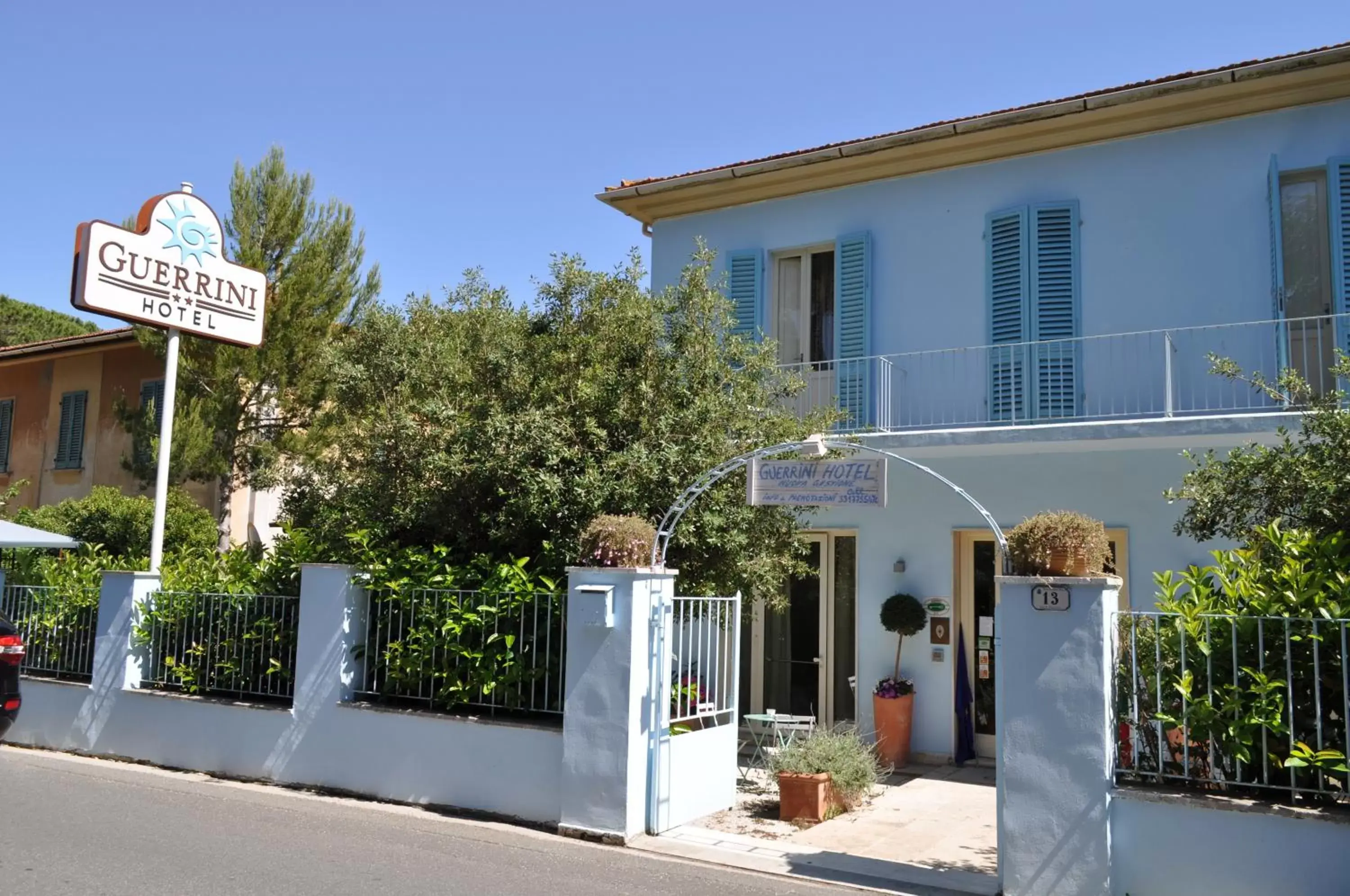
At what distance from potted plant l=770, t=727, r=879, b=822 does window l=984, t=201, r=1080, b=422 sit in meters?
4.13

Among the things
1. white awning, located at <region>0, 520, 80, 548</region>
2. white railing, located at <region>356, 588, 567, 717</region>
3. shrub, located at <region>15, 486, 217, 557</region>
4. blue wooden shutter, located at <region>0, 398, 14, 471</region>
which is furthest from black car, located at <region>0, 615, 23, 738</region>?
blue wooden shutter, located at <region>0, 398, 14, 471</region>

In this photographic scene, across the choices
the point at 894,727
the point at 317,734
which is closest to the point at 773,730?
the point at 894,727

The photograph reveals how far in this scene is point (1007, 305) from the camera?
37.8ft

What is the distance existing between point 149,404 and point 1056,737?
14.9 meters

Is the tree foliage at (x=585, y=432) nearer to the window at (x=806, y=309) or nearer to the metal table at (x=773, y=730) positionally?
the metal table at (x=773, y=730)

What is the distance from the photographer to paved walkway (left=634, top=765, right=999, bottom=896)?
674cm

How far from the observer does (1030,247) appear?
37.5ft

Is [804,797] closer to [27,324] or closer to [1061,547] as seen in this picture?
[1061,547]

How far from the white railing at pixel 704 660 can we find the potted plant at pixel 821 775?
60cm

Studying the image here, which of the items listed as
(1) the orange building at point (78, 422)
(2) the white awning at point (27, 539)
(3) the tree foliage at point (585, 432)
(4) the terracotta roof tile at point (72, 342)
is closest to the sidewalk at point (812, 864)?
(3) the tree foliage at point (585, 432)

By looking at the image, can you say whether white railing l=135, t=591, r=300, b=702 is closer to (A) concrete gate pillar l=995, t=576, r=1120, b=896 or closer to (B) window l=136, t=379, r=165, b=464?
(B) window l=136, t=379, r=165, b=464

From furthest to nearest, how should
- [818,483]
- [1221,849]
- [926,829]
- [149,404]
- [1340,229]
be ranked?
[149,404] < [1340,229] < [926,829] < [818,483] < [1221,849]

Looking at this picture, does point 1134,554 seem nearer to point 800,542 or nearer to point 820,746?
point 800,542

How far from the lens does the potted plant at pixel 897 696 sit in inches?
433
